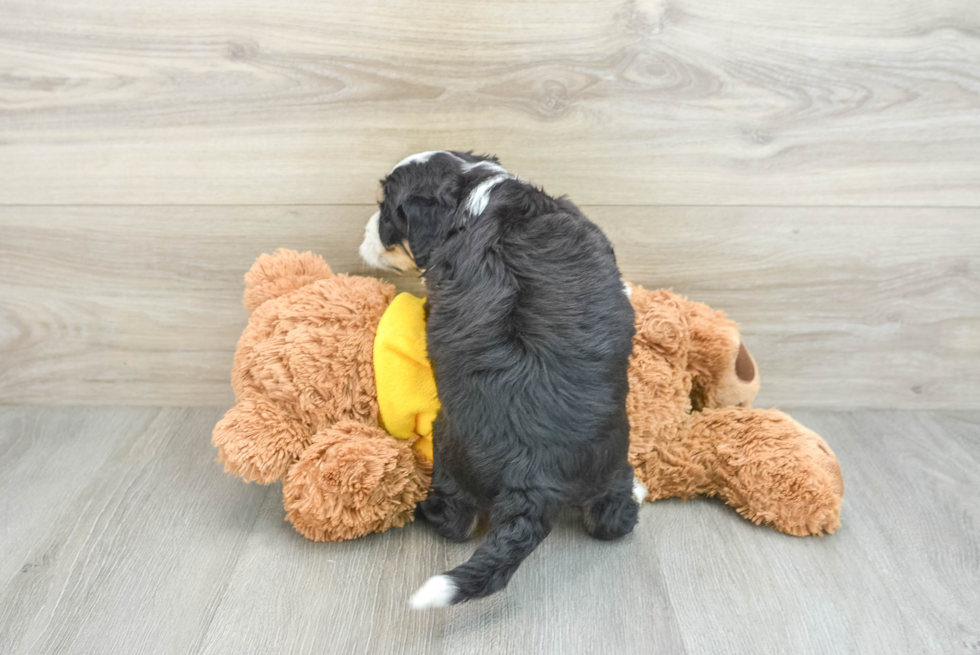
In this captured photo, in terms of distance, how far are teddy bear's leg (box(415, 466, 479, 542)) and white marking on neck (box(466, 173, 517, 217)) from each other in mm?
378

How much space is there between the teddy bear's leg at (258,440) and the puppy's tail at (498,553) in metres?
0.34

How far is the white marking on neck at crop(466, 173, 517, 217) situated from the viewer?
95 centimetres

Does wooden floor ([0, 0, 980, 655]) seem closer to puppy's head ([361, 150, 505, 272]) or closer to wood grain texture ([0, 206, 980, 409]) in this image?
wood grain texture ([0, 206, 980, 409])

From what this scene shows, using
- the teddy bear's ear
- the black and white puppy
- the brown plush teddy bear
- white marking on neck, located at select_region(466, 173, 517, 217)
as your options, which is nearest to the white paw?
the brown plush teddy bear

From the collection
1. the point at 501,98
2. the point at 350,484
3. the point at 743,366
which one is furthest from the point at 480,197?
the point at 743,366

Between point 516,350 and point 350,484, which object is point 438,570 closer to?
point 350,484

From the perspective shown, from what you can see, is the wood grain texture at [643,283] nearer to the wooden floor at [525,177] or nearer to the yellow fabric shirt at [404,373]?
the wooden floor at [525,177]

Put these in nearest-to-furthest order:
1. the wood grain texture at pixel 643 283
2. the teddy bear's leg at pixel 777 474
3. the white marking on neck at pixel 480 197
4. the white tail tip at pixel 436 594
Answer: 1. the white tail tip at pixel 436 594
2. the white marking on neck at pixel 480 197
3. the teddy bear's leg at pixel 777 474
4. the wood grain texture at pixel 643 283

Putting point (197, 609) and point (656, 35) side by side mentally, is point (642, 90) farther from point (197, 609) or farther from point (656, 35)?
point (197, 609)

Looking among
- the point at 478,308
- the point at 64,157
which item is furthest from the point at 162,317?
the point at 478,308

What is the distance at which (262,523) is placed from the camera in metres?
1.10

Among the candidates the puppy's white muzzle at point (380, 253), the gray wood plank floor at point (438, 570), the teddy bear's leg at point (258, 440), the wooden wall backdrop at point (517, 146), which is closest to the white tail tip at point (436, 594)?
the gray wood plank floor at point (438, 570)

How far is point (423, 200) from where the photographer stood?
0.98 m

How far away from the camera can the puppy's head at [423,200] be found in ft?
3.19
